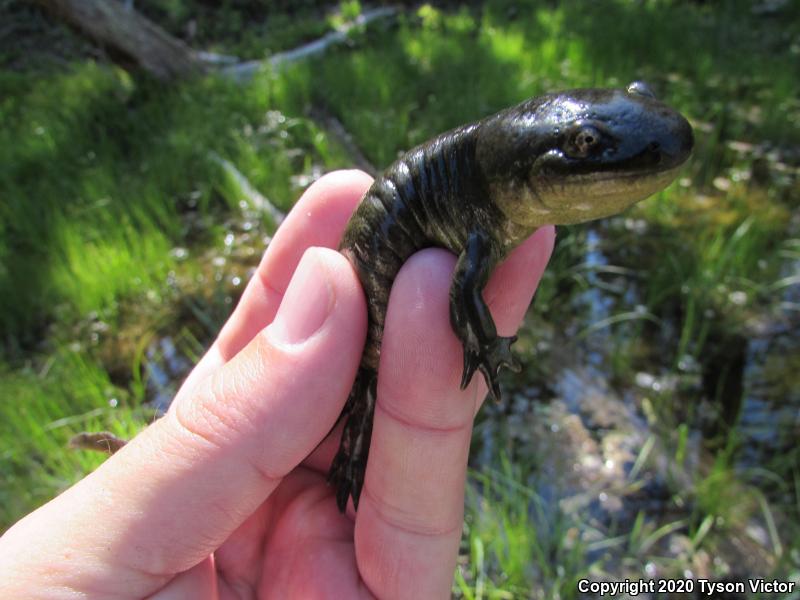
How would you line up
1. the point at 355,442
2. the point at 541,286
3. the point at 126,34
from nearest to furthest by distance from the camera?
1. the point at 355,442
2. the point at 541,286
3. the point at 126,34

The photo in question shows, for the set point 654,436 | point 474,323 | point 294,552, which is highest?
point 474,323

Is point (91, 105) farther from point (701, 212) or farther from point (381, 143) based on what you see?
point (701, 212)

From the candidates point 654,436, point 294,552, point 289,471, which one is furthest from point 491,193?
point 654,436

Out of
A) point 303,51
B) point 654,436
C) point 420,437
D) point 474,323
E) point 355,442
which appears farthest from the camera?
point 303,51

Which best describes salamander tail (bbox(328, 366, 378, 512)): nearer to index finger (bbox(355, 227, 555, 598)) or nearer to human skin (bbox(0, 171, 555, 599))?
human skin (bbox(0, 171, 555, 599))

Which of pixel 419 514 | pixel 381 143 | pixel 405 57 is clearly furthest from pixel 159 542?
pixel 405 57

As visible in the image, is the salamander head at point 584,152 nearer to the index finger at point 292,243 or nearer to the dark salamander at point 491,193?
the dark salamander at point 491,193

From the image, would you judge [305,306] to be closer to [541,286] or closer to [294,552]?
[294,552]

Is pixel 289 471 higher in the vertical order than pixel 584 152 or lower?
lower
